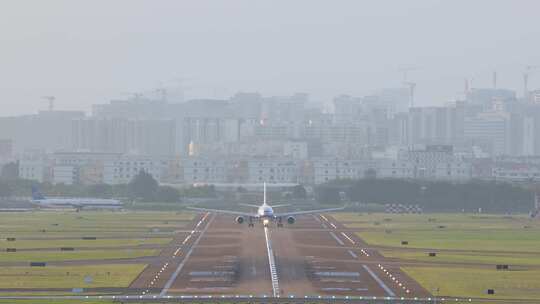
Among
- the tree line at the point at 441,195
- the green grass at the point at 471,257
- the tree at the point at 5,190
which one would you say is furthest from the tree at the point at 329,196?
the green grass at the point at 471,257

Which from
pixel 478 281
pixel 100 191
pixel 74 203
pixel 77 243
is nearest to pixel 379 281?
pixel 478 281

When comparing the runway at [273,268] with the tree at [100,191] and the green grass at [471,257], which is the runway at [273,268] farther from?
the tree at [100,191]

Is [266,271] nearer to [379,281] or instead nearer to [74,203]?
[379,281]

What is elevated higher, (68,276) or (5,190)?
(5,190)

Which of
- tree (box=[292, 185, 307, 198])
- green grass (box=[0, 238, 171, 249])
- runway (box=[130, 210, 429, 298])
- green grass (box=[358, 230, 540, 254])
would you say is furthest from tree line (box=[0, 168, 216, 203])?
green grass (box=[0, 238, 171, 249])

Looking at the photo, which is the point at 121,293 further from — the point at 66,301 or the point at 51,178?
the point at 51,178

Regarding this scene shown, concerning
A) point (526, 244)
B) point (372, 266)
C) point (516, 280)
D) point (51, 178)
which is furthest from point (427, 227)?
point (51, 178)
